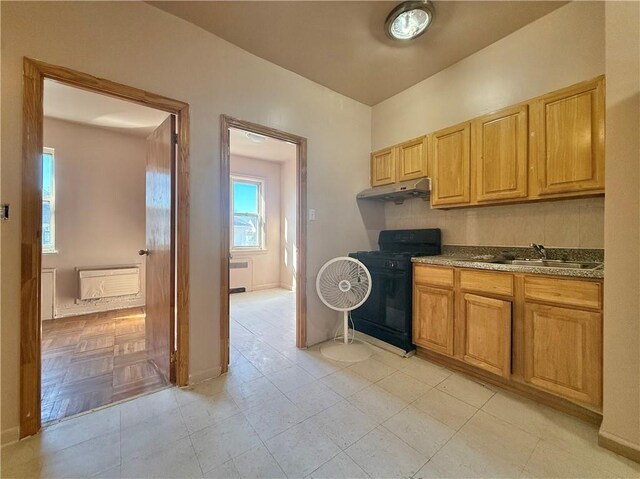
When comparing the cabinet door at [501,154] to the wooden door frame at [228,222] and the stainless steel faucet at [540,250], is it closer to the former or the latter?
the stainless steel faucet at [540,250]

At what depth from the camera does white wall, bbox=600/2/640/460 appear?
50.4 inches

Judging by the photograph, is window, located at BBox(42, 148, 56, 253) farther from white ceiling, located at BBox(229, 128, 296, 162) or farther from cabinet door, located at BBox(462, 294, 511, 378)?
cabinet door, located at BBox(462, 294, 511, 378)

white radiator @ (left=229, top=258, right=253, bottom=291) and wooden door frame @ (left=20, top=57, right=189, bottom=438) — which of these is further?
white radiator @ (left=229, top=258, right=253, bottom=291)

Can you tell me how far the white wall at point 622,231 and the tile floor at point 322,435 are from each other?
26 centimetres

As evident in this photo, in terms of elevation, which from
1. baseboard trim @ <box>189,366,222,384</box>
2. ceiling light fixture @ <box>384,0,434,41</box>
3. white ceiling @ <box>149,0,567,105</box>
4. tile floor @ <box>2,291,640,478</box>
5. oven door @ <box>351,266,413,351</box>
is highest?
white ceiling @ <box>149,0,567,105</box>

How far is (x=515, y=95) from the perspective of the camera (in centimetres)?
207

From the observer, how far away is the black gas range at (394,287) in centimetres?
238

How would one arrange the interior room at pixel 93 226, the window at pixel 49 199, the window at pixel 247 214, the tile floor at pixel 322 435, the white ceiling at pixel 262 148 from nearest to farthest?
the tile floor at pixel 322 435 < the interior room at pixel 93 226 < the window at pixel 49 199 < the white ceiling at pixel 262 148 < the window at pixel 247 214

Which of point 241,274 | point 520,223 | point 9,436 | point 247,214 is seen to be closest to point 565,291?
point 520,223

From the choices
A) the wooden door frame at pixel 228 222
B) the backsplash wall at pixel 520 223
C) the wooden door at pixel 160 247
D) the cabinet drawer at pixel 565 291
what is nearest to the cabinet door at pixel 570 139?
the backsplash wall at pixel 520 223

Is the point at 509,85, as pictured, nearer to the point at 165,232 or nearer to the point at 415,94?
the point at 415,94

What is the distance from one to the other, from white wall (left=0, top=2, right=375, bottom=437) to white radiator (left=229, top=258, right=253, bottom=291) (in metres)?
2.73

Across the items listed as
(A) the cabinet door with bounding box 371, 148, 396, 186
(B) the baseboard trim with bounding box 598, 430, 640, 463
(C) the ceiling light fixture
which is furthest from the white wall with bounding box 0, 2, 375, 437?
(B) the baseboard trim with bounding box 598, 430, 640, 463

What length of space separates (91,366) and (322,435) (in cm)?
201
